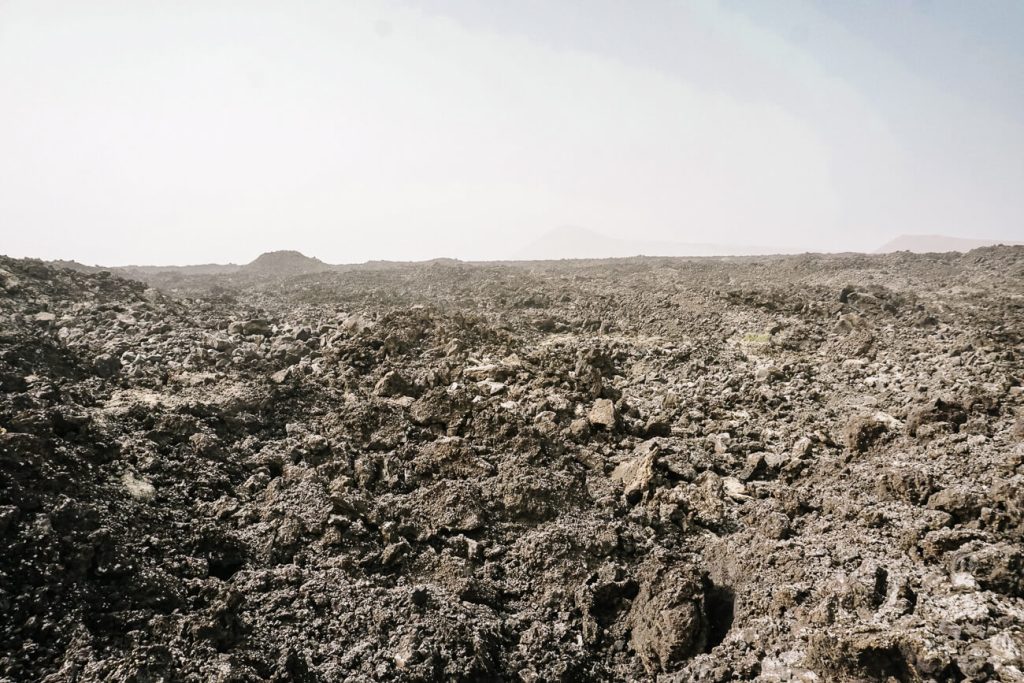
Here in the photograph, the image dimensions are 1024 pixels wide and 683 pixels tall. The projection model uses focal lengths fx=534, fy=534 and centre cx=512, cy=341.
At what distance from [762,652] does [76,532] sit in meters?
4.90

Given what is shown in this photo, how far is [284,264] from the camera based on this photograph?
28453 millimetres

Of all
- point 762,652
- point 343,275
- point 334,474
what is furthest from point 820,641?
point 343,275

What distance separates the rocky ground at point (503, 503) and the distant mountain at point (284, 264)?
1812cm

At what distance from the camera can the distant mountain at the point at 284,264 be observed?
26766mm

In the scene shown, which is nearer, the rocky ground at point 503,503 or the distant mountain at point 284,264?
the rocky ground at point 503,503

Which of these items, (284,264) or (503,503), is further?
(284,264)

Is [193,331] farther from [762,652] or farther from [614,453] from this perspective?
[762,652]

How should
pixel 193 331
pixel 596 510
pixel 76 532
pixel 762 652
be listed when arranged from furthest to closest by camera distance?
pixel 193 331
pixel 596 510
pixel 76 532
pixel 762 652

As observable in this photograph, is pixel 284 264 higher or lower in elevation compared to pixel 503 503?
higher

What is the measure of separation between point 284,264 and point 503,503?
88.0 feet

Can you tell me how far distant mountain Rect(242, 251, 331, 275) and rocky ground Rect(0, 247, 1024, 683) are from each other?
713 inches

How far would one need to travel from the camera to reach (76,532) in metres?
3.87

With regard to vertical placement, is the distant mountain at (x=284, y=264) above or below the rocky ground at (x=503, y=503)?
above

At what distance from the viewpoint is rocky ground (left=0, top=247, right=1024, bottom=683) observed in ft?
11.5
